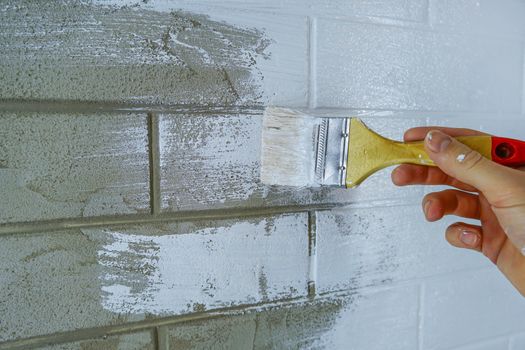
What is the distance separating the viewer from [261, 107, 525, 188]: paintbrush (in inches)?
40.3

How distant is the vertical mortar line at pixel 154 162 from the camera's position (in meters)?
1.13

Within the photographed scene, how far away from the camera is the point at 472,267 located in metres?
1.56

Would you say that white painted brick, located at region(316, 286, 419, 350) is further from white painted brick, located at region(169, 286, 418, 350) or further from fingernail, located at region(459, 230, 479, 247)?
fingernail, located at region(459, 230, 479, 247)

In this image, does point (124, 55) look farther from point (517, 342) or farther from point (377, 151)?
point (517, 342)

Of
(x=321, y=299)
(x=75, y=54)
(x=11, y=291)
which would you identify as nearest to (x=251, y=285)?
(x=321, y=299)

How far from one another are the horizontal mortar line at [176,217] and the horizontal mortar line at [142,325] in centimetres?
29

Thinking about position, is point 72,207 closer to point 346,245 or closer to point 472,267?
point 346,245

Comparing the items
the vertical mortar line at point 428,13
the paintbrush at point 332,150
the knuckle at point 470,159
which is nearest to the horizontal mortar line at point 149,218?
the paintbrush at point 332,150

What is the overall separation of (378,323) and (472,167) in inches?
29.3

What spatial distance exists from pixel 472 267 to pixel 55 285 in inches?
57.3

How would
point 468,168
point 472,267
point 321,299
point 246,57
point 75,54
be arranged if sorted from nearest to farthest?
point 468,168 → point 75,54 → point 246,57 → point 321,299 → point 472,267

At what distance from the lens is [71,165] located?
1072mm

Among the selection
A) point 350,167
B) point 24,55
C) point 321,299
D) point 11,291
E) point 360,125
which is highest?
point 24,55

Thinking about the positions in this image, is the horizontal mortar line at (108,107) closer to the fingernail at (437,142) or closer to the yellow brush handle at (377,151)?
the yellow brush handle at (377,151)
